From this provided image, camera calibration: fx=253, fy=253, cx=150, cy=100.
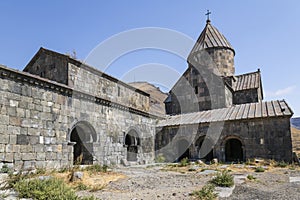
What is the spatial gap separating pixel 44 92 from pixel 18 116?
1.37 metres

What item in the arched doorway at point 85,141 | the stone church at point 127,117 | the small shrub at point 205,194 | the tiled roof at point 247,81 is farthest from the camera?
the tiled roof at point 247,81

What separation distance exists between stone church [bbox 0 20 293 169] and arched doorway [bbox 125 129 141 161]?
0.06 m

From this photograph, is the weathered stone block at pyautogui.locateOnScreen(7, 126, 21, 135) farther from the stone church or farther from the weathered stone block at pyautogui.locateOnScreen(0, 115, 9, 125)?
the weathered stone block at pyautogui.locateOnScreen(0, 115, 9, 125)

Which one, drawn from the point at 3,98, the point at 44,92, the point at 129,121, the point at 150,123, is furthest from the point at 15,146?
the point at 150,123

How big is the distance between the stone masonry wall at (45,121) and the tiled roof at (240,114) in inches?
223

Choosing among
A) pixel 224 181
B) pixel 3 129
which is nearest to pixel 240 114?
pixel 224 181

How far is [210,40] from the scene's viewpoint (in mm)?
20672

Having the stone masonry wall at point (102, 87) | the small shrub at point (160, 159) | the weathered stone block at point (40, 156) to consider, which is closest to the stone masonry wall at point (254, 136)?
the small shrub at point (160, 159)

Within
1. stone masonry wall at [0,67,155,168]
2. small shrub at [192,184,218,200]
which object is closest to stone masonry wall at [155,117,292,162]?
stone masonry wall at [0,67,155,168]

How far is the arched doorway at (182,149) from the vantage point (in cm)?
1642

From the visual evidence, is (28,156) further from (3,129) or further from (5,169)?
(3,129)

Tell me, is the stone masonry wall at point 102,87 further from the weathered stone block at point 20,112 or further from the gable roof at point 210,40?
the gable roof at point 210,40

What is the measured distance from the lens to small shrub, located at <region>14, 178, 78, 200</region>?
14.5ft

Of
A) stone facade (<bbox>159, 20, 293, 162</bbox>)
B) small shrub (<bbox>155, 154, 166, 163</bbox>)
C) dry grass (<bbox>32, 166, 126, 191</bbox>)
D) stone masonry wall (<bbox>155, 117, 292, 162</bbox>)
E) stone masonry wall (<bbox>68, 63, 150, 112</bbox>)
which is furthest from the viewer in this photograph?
small shrub (<bbox>155, 154, 166, 163</bbox>)
